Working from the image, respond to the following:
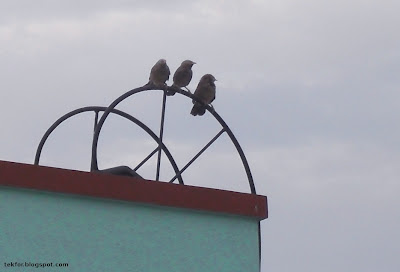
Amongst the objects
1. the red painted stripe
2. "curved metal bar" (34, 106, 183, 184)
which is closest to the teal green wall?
the red painted stripe

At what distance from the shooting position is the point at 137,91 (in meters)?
8.69

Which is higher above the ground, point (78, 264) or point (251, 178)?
point (251, 178)

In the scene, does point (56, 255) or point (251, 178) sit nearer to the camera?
point (56, 255)

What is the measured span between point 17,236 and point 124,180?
1.03m

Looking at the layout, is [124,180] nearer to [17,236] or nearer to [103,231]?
[103,231]

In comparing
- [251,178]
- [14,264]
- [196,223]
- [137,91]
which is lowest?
[14,264]

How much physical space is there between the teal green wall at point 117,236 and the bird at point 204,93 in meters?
2.11

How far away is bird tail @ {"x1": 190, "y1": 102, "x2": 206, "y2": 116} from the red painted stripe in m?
1.90

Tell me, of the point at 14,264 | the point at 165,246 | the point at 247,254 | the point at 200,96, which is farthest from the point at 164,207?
the point at 200,96

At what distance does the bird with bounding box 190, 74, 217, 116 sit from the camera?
9875 mm

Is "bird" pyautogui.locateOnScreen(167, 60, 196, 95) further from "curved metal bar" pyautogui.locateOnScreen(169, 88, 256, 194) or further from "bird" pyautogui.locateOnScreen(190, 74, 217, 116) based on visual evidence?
"curved metal bar" pyautogui.locateOnScreen(169, 88, 256, 194)

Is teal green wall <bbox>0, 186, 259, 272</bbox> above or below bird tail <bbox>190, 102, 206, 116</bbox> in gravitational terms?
below

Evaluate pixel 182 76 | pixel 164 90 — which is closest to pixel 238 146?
pixel 164 90

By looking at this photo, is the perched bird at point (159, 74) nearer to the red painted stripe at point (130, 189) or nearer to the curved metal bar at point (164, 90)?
the curved metal bar at point (164, 90)
